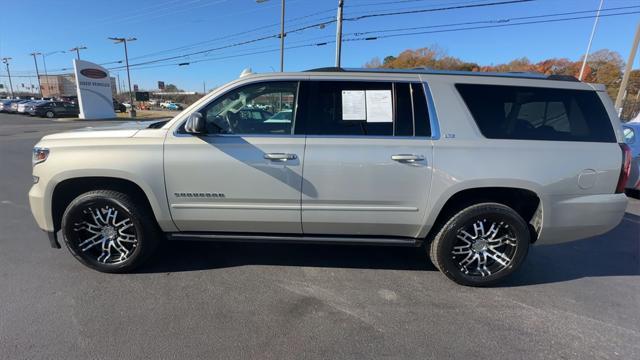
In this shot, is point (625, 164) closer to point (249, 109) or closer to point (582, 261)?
point (582, 261)

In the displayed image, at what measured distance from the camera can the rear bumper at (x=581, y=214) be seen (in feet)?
10.0

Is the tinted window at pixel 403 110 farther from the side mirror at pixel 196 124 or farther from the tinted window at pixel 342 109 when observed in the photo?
the side mirror at pixel 196 124

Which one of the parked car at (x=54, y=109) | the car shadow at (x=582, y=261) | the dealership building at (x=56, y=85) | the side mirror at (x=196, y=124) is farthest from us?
the dealership building at (x=56, y=85)

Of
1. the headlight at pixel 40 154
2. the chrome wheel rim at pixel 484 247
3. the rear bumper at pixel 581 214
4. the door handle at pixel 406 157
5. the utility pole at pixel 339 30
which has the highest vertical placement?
the utility pole at pixel 339 30

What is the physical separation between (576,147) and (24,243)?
588 cm

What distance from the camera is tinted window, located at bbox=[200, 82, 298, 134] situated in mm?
3115

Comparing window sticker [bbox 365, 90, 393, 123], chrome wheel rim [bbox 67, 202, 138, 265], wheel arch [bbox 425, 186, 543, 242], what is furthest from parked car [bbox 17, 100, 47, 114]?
wheel arch [bbox 425, 186, 543, 242]

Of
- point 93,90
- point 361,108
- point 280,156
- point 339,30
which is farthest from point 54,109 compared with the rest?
point 361,108

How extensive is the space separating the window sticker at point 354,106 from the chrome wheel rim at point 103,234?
2264 millimetres

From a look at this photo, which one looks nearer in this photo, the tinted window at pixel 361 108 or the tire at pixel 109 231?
the tinted window at pixel 361 108

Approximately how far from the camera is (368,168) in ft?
9.77

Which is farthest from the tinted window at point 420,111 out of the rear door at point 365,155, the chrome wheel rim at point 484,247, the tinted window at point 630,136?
the tinted window at point 630,136

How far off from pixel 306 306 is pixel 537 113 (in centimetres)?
276

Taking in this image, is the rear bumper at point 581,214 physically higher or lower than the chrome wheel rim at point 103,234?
higher
